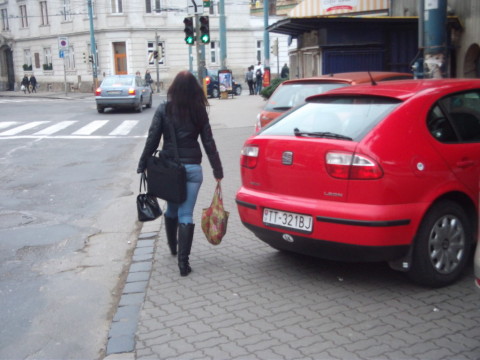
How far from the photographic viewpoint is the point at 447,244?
4.96 metres

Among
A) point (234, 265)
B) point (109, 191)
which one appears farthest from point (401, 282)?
point (109, 191)

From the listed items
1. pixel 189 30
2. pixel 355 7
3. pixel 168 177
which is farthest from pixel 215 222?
pixel 355 7

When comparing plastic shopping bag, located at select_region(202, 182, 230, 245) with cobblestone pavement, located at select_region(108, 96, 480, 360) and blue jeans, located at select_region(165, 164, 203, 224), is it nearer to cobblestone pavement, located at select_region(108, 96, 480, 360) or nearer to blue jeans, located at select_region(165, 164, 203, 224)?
blue jeans, located at select_region(165, 164, 203, 224)

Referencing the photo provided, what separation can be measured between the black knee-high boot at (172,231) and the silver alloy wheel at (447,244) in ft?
7.99

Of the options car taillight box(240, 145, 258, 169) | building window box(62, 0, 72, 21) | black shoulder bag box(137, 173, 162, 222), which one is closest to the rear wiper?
car taillight box(240, 145, 258, 169)

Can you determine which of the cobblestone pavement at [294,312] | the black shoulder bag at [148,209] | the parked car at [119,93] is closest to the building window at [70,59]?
the parked car at [119,93]

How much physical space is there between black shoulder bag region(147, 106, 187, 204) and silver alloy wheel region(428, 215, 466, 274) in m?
2.11

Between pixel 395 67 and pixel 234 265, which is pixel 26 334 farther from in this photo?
pixel 395 67

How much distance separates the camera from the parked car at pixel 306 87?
29.5 ft

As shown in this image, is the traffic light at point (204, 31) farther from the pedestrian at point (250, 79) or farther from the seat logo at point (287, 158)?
the pedestrian at point (250, 79)

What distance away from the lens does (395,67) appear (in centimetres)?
1505

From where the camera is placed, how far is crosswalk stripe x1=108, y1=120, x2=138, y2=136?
19.1 m

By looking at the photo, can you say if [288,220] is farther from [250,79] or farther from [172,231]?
[250,79]

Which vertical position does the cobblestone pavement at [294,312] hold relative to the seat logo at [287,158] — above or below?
below
